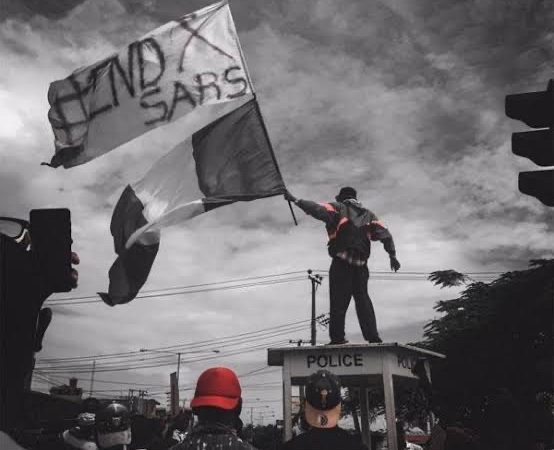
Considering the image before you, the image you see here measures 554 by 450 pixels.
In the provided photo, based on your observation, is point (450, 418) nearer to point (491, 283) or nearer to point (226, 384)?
point (226, 384)

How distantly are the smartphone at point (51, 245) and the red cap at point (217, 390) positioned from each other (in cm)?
105

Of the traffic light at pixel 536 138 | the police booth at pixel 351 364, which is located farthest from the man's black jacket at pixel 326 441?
the police booth at pixel 351 364

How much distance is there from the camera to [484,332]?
17.8 metres

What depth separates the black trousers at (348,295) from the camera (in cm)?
754

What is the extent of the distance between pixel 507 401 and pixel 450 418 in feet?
3.15

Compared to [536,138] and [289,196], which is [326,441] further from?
[289,196]

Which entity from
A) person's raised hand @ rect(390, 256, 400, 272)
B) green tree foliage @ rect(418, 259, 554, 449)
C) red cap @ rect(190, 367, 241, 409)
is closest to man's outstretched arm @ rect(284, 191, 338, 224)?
person's raised hand @ rect(390, 256, 400, 272)

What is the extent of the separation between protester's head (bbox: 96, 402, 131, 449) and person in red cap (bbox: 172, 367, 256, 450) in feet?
4.82

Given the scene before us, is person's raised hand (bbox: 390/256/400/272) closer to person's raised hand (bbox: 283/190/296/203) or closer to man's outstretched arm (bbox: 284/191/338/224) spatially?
man's outstretched arm (bbox: 284/191/338/224)

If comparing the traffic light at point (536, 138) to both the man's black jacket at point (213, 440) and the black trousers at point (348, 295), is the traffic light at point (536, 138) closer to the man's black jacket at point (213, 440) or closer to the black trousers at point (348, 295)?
the man's black jacket at point (213, 440)

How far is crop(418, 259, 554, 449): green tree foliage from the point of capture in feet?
46.7

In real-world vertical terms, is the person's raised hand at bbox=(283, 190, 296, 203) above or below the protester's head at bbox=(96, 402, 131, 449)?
above

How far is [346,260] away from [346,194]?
115cm

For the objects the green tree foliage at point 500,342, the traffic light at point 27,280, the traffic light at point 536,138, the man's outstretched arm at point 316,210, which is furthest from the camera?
the green tree foliage at point 500,342
